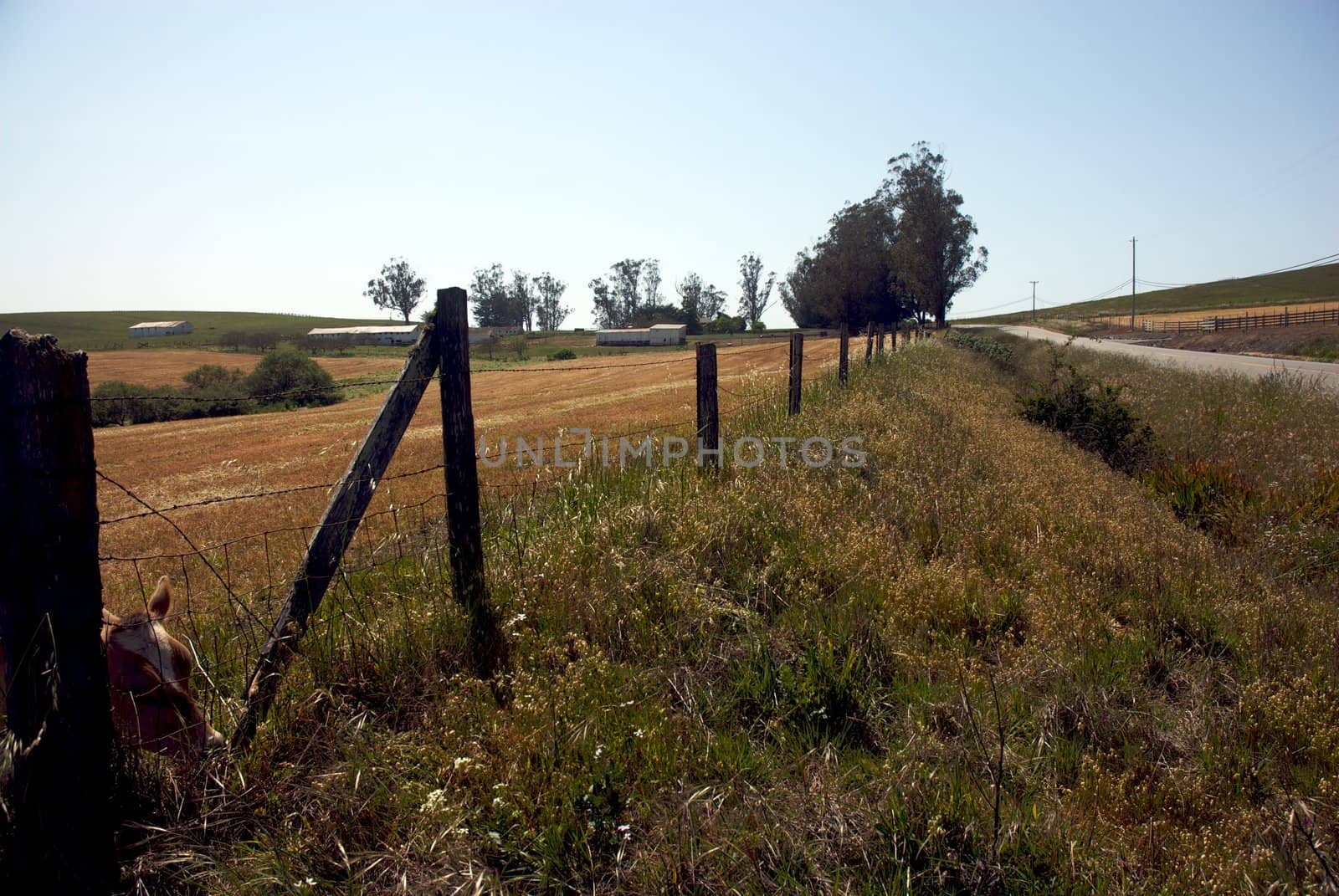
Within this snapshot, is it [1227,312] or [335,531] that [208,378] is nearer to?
[335,531]

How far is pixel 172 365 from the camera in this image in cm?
4944

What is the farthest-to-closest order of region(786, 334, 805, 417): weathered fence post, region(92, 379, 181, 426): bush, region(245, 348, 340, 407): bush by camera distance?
region(245, 348, 340, 407): bush
region(92, 379, 181, 426): bush
region(786, 334, 805, 417): weathered fence post

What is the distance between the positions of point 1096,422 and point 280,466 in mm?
14399

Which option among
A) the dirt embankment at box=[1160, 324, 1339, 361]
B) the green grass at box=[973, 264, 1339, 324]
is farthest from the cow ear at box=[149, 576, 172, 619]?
the green grass at box=[973, 264, 1339, 324]

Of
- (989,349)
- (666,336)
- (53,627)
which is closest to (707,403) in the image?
(53,627)

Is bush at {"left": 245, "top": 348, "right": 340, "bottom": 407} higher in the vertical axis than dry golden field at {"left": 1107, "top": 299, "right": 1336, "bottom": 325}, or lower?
lower

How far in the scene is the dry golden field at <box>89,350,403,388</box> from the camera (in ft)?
138

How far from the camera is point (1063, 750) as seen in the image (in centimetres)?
303

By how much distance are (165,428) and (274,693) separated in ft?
94.4

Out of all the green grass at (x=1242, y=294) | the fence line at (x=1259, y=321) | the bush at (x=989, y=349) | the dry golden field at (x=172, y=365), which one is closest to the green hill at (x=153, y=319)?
the dry golden field at (x=172, y=365)

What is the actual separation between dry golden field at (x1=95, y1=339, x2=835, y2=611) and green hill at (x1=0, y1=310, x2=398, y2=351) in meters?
57.7

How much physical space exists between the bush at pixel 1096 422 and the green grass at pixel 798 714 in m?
3.25

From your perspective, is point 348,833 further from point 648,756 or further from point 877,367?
point 877,367

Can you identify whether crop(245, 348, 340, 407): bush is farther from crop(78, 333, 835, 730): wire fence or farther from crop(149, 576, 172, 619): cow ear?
crop(149, 576, 172, 619): cow ear
